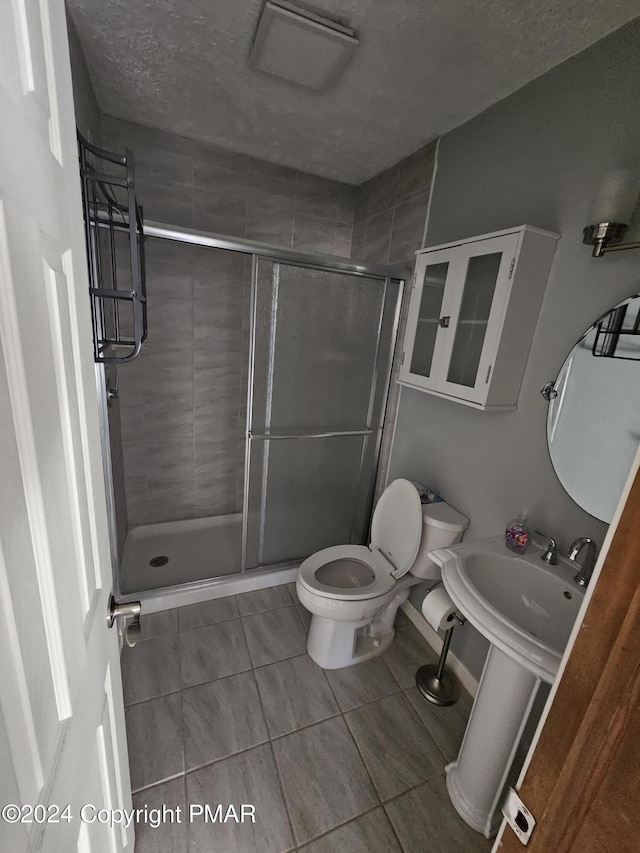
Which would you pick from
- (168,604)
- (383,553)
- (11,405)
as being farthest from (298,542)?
(11,405)

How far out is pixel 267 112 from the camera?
1.67 meters

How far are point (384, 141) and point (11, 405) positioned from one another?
84.7 inches

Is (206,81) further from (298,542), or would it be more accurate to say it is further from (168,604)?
(168,604)

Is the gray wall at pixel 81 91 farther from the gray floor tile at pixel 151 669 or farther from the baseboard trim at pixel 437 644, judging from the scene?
the baseboard trim at pixel 437 644

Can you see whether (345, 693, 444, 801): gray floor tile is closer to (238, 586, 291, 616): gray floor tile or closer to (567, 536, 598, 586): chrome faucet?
(238, 586, 291, 616): gray floor tile

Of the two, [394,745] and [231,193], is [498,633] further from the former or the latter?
[231,193]

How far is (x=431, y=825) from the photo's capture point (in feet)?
3.92

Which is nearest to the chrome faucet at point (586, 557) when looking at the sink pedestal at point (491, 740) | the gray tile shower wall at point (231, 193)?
the sink pedestal at point (491, 740)

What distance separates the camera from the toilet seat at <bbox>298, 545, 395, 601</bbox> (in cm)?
159

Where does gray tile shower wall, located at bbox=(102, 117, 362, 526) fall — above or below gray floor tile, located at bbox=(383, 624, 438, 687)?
above

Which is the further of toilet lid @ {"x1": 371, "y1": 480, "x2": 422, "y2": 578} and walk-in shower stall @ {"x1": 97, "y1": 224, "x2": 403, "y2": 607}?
walk-in shower stall @ {"x1": 97, "y1": 224, "x2": 403, "y2": 607}

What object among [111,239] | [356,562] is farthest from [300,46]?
[356,562]

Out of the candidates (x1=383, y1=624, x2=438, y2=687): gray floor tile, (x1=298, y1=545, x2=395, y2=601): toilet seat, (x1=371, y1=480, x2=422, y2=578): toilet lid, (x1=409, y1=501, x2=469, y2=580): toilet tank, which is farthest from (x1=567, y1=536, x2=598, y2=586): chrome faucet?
(x1=383, y1=624, x2=438, y2=687): gray floor tile

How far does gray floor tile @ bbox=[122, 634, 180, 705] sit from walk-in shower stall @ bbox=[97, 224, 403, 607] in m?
0.26
